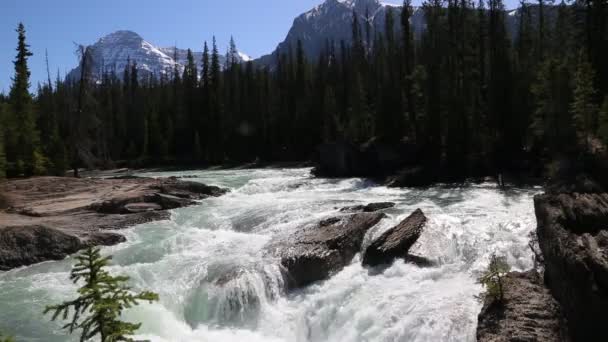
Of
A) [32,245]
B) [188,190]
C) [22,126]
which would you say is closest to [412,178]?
[188,190]

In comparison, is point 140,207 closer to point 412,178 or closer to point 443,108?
point 412,178

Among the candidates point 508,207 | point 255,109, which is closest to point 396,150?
point 508,207

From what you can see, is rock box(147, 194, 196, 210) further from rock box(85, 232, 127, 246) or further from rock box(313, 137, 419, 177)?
rock box(313, 137, 419, 177)

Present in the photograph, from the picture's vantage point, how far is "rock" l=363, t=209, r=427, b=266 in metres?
13.8

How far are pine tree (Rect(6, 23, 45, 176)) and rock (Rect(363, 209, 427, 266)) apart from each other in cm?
2801

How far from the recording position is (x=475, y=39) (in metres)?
44.2

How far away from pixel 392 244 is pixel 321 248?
2068mm

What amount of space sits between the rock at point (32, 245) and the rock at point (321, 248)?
7.29m

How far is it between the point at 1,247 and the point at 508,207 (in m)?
18.8

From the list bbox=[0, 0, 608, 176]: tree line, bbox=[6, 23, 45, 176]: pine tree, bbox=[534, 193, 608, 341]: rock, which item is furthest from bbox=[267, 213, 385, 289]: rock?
bbox=[6, 23, 45, 176]: pine tree

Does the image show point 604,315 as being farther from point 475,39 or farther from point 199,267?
point 475,39

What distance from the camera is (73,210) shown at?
2136 cm

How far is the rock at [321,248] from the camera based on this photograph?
13430 mm

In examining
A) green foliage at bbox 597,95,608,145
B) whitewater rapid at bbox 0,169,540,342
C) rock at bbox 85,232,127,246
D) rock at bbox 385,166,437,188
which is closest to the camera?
whitewater rapid at bbox 0,169,540,342
